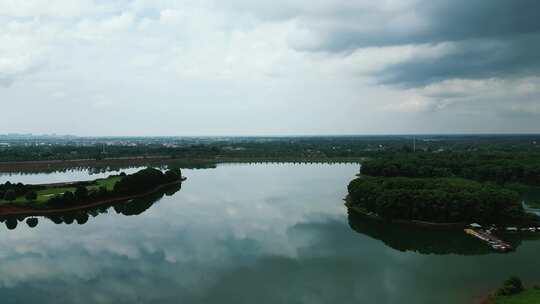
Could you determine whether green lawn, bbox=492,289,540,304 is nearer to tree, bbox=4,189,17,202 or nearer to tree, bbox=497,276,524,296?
tree, bbox=497,276,524,296

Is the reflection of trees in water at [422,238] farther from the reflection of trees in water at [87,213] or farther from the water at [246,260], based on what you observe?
the reflection of trees in water at [87,213]

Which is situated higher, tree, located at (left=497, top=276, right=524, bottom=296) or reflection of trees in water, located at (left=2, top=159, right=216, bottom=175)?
reflection of trees in water, located at (left=2, top=159, right=216, bottom=175)

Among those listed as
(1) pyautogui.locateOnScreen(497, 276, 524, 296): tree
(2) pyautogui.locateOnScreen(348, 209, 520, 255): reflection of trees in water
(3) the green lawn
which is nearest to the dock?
(2) pyautogui.locateOnScreen(348, 209, 520, 255): reflection of trees in water

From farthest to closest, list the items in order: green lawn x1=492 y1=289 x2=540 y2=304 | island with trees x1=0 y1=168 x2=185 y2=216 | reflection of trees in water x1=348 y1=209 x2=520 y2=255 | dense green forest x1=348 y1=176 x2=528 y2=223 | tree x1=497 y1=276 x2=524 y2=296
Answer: island with trees x1=0 y1=168 x2=185 y2=216, dense green forest x1=348 y1=176 x2=528 y2=223, reflection of trees in water x1=348 y1=209 x2=520 y2=255, tree x1=497 y1=276 x2=524 y2=296, green lawn x1=492 y1=289 x2=540 y2=304

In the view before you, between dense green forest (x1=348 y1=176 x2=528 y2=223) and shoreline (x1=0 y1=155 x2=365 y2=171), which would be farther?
shoreline (x1=0 y1=155 x2=365 y2=171)

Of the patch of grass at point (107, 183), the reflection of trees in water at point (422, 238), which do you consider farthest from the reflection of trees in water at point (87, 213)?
the reflection of trees in water at point (422, 238)

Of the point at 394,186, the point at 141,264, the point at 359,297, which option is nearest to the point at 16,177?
the point at 141,264

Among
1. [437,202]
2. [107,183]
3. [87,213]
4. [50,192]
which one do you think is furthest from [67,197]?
[437,202]
